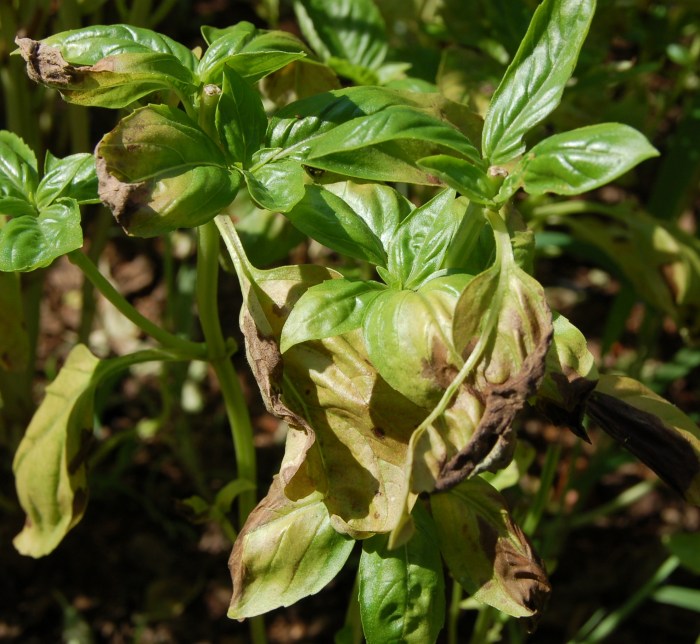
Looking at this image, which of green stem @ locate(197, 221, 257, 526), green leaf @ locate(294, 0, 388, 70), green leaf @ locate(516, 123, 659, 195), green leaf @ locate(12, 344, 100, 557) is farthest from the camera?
green leaf @ locate(294, 0, 388, 70)

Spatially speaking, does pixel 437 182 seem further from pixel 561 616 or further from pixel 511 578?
pixel 561 616

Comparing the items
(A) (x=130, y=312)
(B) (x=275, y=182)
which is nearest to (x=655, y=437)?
(B) (x=275, y=182)

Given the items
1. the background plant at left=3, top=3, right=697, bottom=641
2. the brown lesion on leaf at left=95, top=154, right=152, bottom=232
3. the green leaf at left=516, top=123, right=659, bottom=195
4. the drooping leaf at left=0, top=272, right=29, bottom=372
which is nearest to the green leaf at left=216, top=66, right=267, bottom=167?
the background plant at left=3, top=3, right=697, bottom=641

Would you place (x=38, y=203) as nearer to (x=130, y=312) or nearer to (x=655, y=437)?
(x=130, y=312)

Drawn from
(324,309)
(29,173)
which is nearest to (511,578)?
(324,309)

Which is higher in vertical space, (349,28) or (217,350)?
(349,28)

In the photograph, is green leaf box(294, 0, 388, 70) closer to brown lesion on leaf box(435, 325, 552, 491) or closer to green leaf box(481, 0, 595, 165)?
green leaf box(481, 0, 595, 165)

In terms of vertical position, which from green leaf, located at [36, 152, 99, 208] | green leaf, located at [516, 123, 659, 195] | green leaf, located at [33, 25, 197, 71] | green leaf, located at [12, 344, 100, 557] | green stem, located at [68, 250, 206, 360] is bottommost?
green leaf, located at [12, 344, 100, 557]
